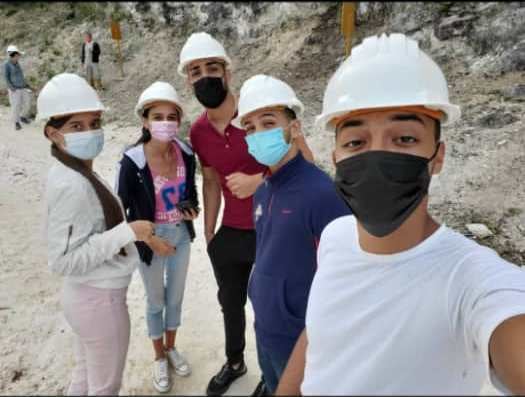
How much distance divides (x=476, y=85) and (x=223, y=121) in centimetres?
722

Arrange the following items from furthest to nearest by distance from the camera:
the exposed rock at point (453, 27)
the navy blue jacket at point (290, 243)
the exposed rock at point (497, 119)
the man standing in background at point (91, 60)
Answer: the man standing in background at point (91, 60)
the exposed rock at point (453, 27)
the exposed rock at point (497, 119)
the navy blue jacket at point (290, 243)

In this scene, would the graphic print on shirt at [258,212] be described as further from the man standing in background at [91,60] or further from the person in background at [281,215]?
the man standing in background at [91,60]

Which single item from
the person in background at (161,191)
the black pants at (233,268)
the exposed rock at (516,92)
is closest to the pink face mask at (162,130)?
the person in background at (161,191)

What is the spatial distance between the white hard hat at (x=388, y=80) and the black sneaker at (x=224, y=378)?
2.19 metres

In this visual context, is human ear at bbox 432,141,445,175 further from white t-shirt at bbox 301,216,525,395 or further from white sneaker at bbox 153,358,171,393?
white sneaker at bbox 153,358,171,393

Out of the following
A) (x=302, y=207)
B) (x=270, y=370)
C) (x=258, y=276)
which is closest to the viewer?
(x=302, y=207)

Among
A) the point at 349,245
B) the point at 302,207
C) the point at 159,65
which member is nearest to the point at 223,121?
the point at 302,207

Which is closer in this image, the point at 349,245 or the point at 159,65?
the point at 349,245

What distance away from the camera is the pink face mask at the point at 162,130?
2.49m

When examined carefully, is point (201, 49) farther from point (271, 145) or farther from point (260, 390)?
point (260, 390)

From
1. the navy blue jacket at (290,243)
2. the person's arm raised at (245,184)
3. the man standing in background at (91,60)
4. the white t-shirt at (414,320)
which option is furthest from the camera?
the man standing in background at (91,60)

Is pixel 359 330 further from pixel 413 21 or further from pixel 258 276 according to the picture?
pixel 413 21

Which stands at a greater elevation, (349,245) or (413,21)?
(413,21)

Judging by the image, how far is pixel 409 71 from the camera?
3.53 ft
